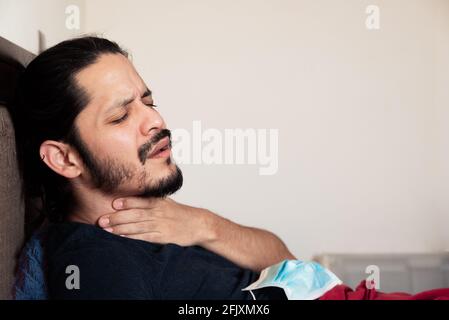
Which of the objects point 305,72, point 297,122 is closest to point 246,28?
point 305,72

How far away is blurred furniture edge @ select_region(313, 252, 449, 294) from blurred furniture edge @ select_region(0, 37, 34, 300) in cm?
149

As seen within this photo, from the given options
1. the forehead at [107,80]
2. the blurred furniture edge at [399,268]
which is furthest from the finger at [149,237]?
the blurred furniture edge at [399,268]

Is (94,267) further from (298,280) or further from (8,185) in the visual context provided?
(298,280)

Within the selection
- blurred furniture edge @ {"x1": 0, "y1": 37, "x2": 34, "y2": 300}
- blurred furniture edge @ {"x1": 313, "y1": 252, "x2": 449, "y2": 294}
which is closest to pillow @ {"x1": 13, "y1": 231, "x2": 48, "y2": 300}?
blurred furniture edge @ {"x1": 0, "y1": 37, "x2": 34, "y2": 300}

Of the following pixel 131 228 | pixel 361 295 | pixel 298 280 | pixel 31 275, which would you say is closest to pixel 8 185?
pixel 31 275

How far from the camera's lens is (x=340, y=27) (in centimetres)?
205

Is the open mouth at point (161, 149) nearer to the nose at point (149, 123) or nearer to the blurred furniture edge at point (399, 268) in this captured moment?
the nose at point (149, 123)

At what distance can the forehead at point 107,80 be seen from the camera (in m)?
1.01

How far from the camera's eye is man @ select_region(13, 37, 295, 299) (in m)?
0.96

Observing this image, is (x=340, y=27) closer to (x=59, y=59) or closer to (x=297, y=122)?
(x=297, y=122)

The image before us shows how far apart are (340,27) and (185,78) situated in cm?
72

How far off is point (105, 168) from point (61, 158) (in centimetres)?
10

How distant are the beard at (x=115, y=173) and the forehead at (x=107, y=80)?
0.30 ft

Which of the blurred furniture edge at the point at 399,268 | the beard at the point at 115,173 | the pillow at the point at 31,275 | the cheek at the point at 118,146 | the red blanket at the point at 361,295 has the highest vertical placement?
the cheek at the point at 118,146
